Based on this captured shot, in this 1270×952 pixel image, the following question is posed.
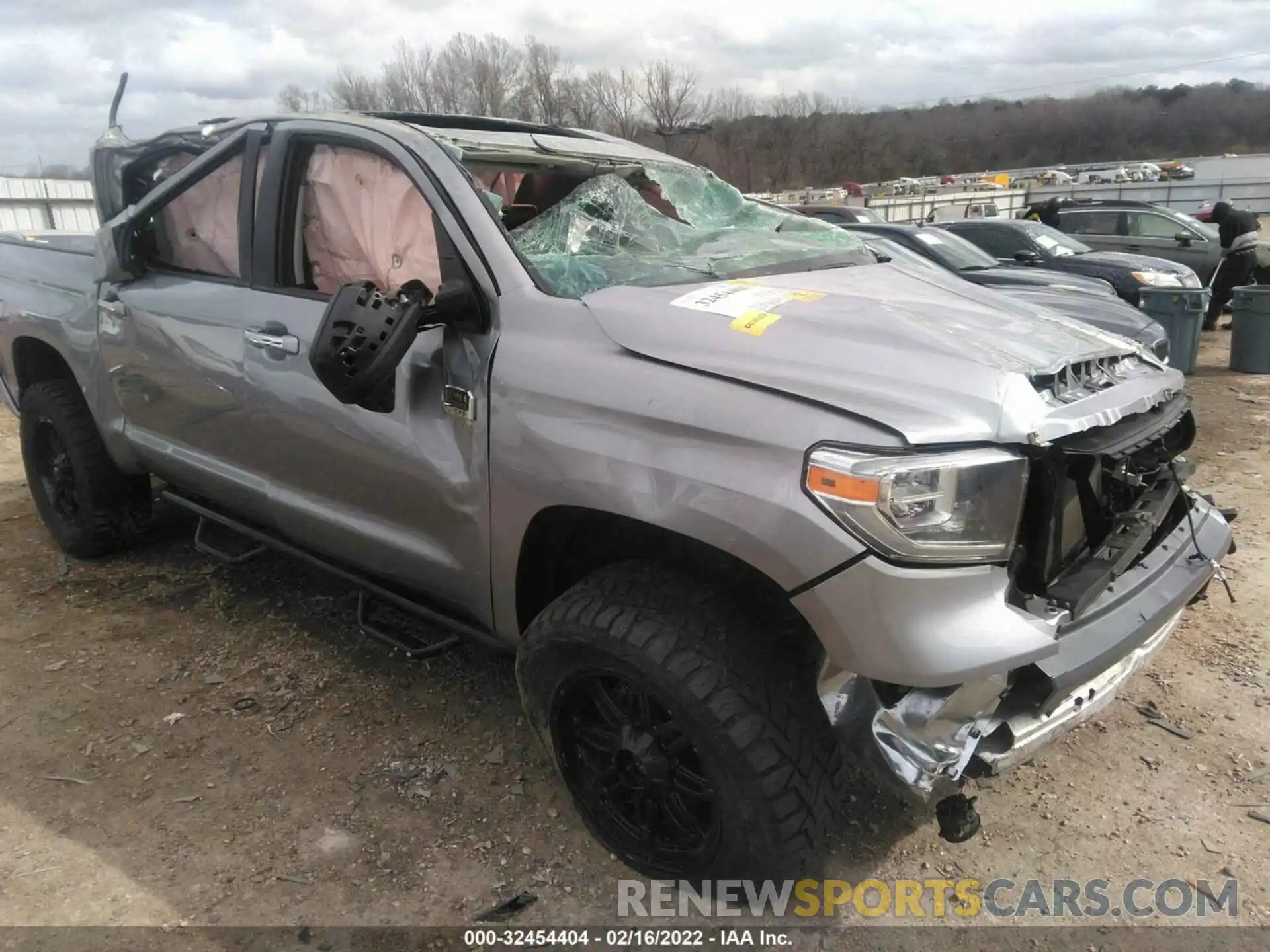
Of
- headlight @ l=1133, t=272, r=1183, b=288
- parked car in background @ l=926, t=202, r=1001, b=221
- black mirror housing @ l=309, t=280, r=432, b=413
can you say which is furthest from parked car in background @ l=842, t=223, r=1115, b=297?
parked car in background @ l=926, t=202, r=1001, b=221

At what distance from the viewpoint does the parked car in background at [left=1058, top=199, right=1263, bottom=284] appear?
12469 mm

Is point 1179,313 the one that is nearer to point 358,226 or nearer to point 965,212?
point 358,226

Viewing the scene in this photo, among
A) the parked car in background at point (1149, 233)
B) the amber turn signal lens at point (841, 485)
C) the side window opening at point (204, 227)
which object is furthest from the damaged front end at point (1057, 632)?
the parked car in background at point (1149, 233)

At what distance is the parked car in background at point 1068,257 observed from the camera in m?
9.27

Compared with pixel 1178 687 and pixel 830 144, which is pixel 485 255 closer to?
pixel 1178 687

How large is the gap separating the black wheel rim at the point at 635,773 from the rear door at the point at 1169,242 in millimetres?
12935

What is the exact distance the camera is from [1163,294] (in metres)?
8.95

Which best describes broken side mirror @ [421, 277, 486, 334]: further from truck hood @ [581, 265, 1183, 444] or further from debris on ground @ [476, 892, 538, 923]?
debris on ground @ [476, 892, 538, 923]

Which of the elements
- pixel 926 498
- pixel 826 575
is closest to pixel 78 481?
pixel 826 575

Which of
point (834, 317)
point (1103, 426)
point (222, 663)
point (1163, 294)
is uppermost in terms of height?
point (834, 317)

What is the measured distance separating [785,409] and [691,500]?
0.27m

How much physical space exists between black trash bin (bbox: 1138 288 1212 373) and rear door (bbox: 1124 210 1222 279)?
4113 mm

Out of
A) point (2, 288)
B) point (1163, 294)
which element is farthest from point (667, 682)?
point (1163, 294)

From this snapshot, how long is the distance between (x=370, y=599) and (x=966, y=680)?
7.98ft
